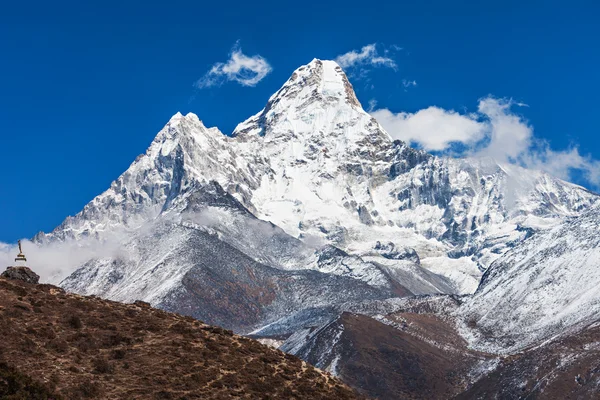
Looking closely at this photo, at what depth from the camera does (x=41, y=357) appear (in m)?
73.2

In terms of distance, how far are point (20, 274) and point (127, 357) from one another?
17.8 meters

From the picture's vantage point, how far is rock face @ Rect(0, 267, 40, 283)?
8938cm

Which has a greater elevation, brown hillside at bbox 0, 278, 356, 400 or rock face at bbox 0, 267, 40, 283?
rock face at bbox 0, 267, 40, 283

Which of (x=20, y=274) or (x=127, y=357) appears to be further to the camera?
(x=20, y=274)

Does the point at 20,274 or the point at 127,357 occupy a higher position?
the point at 20,274

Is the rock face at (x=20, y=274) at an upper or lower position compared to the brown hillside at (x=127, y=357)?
upper

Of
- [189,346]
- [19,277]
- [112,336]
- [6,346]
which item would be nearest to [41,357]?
[6,346]

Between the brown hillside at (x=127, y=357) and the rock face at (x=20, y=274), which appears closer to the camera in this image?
the brown hillside at (x=127, y=357)

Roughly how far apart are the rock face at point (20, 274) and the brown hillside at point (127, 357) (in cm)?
311

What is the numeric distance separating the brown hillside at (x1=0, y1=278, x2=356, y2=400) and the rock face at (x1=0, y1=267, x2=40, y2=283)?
10.2ft

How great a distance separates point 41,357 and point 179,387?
9846 millimetres

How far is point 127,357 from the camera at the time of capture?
77.3 m

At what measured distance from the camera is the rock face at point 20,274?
89375 millimetres

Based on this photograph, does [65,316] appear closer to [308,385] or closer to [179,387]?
[179,387]
